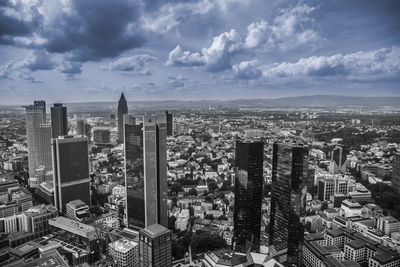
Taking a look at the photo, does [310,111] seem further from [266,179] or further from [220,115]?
[266,179]

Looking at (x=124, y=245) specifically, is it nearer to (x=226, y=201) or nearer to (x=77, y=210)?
(x=77, y=210)

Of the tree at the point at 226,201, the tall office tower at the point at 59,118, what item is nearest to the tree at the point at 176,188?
the tree at the point at 226,201

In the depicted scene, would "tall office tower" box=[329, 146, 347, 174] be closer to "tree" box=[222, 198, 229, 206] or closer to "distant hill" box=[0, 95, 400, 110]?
"distant hill" box=[0, 95, 400, 110]

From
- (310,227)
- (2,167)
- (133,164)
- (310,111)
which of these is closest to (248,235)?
(310,227)

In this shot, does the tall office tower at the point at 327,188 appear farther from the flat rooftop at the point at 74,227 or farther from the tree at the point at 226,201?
the flat rooftop at the point at 74,227

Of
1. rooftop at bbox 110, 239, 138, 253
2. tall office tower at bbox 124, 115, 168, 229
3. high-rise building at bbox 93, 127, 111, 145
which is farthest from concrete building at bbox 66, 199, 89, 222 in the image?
high-rise building at bbox 93, 127, 111, 145

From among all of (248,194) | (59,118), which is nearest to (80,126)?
(59,118)
